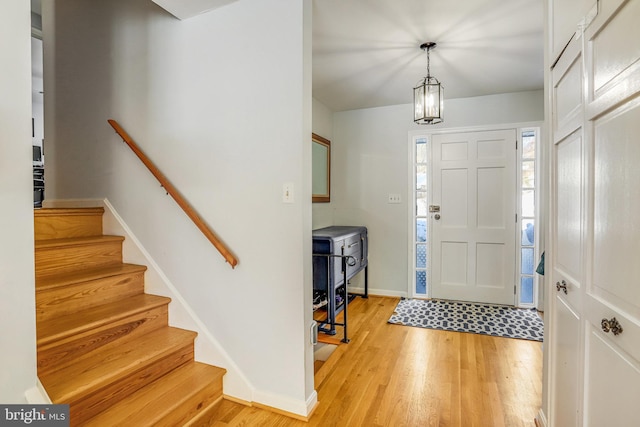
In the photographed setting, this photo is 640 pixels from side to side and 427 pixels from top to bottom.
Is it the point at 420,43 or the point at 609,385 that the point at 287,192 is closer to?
the point at 609,385

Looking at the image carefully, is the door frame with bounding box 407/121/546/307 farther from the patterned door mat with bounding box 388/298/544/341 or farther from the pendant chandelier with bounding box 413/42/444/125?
the pendant chandelier with bounding box 413/42/444/125

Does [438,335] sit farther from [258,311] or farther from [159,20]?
[159,20]

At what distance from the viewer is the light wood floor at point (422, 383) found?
167cm

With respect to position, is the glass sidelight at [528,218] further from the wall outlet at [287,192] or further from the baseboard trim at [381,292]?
the wall outlet at [287,192]

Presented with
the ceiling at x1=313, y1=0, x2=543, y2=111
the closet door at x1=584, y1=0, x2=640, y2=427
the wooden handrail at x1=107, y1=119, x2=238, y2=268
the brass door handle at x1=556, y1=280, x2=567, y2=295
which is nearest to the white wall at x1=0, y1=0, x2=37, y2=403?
the wooden handrail at x1=107, y1=119, x2=238, y2=268

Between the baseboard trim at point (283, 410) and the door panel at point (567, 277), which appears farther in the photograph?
the baseboard trim at point (283, 410)

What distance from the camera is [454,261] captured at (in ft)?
11.9

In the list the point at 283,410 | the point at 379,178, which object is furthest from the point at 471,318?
the point at 283,410

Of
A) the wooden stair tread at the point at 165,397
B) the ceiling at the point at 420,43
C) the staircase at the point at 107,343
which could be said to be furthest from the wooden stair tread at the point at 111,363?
the ceiling at the point at 420,43

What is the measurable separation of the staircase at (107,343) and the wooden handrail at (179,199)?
0.57 metres

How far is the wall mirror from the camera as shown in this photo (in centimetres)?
348

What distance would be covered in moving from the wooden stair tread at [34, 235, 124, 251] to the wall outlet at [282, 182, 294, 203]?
1.32 meters

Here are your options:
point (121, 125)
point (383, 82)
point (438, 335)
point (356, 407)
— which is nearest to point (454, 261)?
point (438, 335)

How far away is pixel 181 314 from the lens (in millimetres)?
1966
